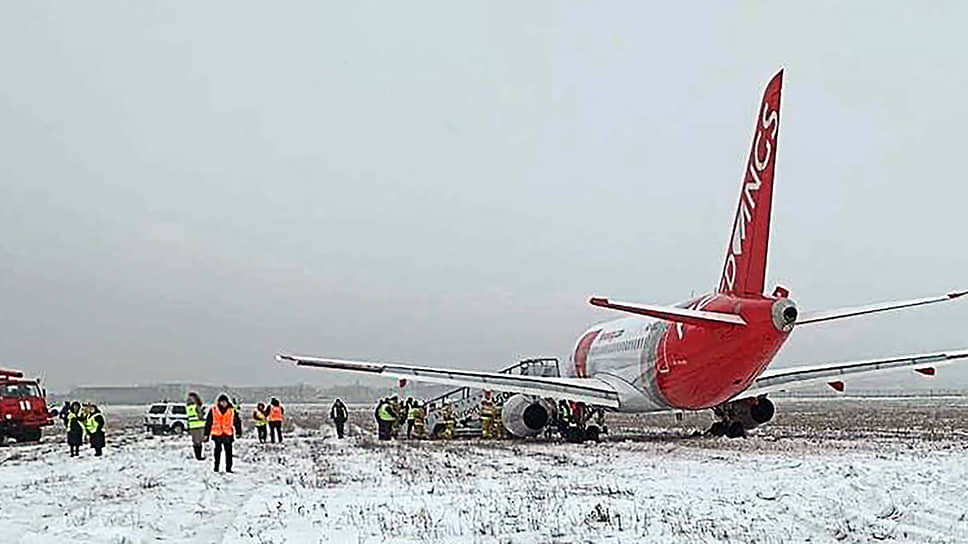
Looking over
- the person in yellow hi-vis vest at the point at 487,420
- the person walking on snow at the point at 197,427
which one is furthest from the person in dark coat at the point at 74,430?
the person in yellow hi-vis vest at the point at 487,420

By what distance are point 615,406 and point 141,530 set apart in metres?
17.8

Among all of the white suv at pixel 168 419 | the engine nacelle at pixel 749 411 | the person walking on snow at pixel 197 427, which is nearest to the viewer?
the person walking on snow at pixel 197 427

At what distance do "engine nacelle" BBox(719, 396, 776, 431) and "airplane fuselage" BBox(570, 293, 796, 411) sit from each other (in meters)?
3.21

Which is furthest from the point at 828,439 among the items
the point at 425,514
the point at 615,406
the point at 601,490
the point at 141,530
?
the point at 141,530

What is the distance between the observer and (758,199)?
68.8 ft

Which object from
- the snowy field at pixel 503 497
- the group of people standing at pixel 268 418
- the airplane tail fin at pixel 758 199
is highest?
the airplane tail fin at pixel 758 199

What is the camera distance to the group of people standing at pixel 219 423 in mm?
18484

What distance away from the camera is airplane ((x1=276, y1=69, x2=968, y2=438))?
20.2 m

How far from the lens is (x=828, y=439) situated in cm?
2720

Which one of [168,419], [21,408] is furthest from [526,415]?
[168,419]

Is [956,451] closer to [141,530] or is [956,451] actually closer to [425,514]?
[425,514]

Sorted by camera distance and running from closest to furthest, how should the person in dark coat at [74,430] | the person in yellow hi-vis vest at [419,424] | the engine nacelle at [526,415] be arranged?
the person in dark coat at [74,430]
the engine nacelle at [526,415]
the person in yellow hi-vis vest at [419,424]

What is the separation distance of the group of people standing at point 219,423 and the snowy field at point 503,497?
1.65 feet

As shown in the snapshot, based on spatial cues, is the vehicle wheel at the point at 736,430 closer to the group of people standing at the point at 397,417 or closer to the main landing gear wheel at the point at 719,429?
the main landing gear wheel at the point at 719,429
